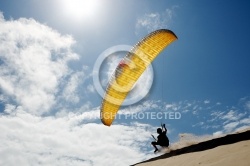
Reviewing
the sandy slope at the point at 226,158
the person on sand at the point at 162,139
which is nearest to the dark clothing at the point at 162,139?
the person on sand at the point at 162,139

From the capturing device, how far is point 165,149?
42.9 feet

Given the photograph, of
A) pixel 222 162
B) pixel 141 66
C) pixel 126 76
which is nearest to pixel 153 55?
pixel 141 66

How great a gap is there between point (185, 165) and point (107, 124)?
8.01m

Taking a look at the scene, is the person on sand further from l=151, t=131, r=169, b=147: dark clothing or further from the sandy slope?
the sandy slope

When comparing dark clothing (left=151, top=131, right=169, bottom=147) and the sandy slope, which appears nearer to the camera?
the sandy slope

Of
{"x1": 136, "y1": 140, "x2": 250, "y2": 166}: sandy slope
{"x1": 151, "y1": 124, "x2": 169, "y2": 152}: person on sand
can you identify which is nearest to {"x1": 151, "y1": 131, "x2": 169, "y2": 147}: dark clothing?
{"x1": 151, "y1": 124, "x2": 169, "y2": 152}: person on sand

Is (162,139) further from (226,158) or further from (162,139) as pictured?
(226,158)

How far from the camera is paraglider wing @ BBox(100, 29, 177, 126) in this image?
42.9 ft

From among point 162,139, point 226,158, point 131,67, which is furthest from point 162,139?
point 226,158

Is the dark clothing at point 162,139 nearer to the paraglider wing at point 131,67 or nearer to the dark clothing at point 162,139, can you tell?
the dark clothing at point 162,139

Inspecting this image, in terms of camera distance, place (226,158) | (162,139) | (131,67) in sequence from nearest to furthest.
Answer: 1. (226,158)
2. (131,67)
3. (162,139)

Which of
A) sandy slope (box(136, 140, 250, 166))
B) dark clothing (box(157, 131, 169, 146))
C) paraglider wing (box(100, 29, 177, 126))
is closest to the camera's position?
sandy slope (box(136, 140, 250, 166))

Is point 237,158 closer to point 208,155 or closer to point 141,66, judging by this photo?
point 208,155

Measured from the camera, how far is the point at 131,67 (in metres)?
13.4
